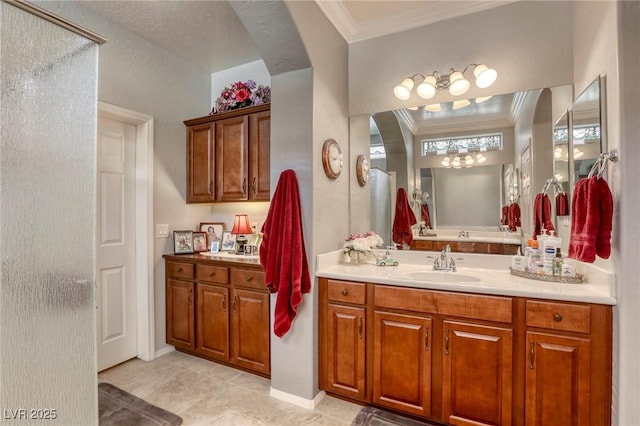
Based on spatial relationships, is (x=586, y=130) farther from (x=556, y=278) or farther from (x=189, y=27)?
(x=189, y=27)

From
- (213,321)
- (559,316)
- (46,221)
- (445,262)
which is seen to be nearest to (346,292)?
(445,262)

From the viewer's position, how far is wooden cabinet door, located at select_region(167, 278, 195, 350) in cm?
281

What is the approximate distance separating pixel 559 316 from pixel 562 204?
2.64 feet

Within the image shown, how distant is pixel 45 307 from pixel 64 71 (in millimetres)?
919

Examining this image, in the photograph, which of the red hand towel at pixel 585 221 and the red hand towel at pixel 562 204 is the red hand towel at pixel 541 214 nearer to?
the red hand towel at pixel 562 204

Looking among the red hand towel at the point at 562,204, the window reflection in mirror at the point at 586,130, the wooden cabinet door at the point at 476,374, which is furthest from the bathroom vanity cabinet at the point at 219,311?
the window reflection in mirror at the point at 586,130

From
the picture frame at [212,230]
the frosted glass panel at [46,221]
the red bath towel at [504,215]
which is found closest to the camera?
the frosted glass panel at [46,221]

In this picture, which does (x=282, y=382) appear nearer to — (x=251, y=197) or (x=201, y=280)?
Answer: (x=201, y=280)

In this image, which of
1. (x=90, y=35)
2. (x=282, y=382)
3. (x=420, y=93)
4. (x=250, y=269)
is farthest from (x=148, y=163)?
(x=420, y=93)

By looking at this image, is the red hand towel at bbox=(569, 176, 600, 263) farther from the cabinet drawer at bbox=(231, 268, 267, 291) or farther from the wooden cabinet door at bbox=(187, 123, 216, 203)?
the wooden cabinet door at bbox=(187, 123, 216, 203)

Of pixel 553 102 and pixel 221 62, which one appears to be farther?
pixel 221 62

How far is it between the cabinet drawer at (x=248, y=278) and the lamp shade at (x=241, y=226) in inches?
19.2

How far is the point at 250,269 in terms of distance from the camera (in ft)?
8.17

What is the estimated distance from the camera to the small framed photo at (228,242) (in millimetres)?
3199
